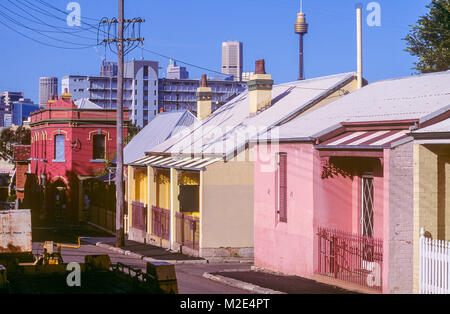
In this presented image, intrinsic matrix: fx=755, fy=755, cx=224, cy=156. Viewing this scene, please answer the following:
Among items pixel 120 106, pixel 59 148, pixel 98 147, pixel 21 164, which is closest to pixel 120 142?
pixel 120 106

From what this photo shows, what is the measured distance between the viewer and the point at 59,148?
5369 centimetres

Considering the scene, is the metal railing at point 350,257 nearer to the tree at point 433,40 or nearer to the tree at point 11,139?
the tree at point 433,40

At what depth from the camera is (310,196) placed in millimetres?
20719

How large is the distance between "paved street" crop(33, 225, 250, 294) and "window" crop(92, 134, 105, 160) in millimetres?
9601

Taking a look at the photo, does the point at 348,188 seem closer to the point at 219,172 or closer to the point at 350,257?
the point at 350,257

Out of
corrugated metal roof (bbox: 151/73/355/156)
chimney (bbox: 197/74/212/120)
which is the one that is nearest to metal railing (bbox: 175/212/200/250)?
corrugated metal roof (bbox: 151/73/355/156)

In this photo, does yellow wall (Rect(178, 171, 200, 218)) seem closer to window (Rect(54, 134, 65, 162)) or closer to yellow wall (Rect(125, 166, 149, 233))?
yellow wall (Rect(125, 166, 149, 233))

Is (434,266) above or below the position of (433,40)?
Result: below

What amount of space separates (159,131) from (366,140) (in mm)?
33850

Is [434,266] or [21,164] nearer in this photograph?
[434,266]

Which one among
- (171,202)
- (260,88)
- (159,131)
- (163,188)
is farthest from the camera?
(159,131)
